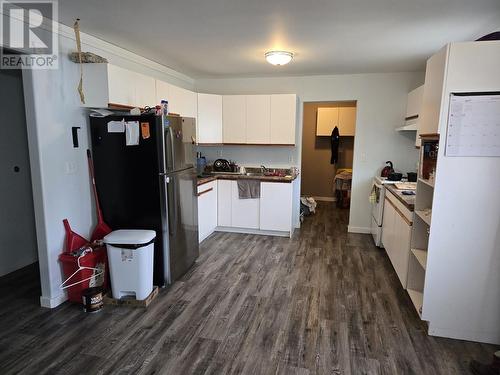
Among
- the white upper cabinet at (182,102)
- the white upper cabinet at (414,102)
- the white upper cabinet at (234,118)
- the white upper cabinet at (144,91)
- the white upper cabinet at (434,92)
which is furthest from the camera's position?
the white upper cabinet at (234,118)

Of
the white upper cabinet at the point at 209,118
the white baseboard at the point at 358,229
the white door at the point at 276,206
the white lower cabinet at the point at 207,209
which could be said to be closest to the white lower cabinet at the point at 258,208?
the white door at the point at 276,206

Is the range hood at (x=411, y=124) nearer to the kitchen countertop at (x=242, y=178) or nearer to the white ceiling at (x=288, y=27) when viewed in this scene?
the white ceiling at (x=288, y=27)

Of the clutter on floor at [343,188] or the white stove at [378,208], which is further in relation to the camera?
the clutter on floor at [343,188]

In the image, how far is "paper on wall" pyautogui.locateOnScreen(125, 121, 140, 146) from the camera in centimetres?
287

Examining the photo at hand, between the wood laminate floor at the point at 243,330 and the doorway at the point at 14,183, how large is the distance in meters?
0.23

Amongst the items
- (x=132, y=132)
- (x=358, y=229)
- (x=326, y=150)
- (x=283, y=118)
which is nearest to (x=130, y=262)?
(x=132, y=132)

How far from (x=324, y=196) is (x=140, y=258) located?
554cm

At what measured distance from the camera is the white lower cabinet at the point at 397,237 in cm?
293

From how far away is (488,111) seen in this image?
6.84 ft

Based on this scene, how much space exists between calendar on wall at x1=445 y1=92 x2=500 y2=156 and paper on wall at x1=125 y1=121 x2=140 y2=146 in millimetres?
2548

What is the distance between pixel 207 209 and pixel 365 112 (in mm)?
2822

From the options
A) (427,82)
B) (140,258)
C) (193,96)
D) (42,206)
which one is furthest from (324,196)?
(42,206)

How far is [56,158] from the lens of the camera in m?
2.71

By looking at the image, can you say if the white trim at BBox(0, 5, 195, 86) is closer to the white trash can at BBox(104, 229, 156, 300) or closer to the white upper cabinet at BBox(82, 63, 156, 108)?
the white upper cabinet at BBox(82, 63, 156, 108)
